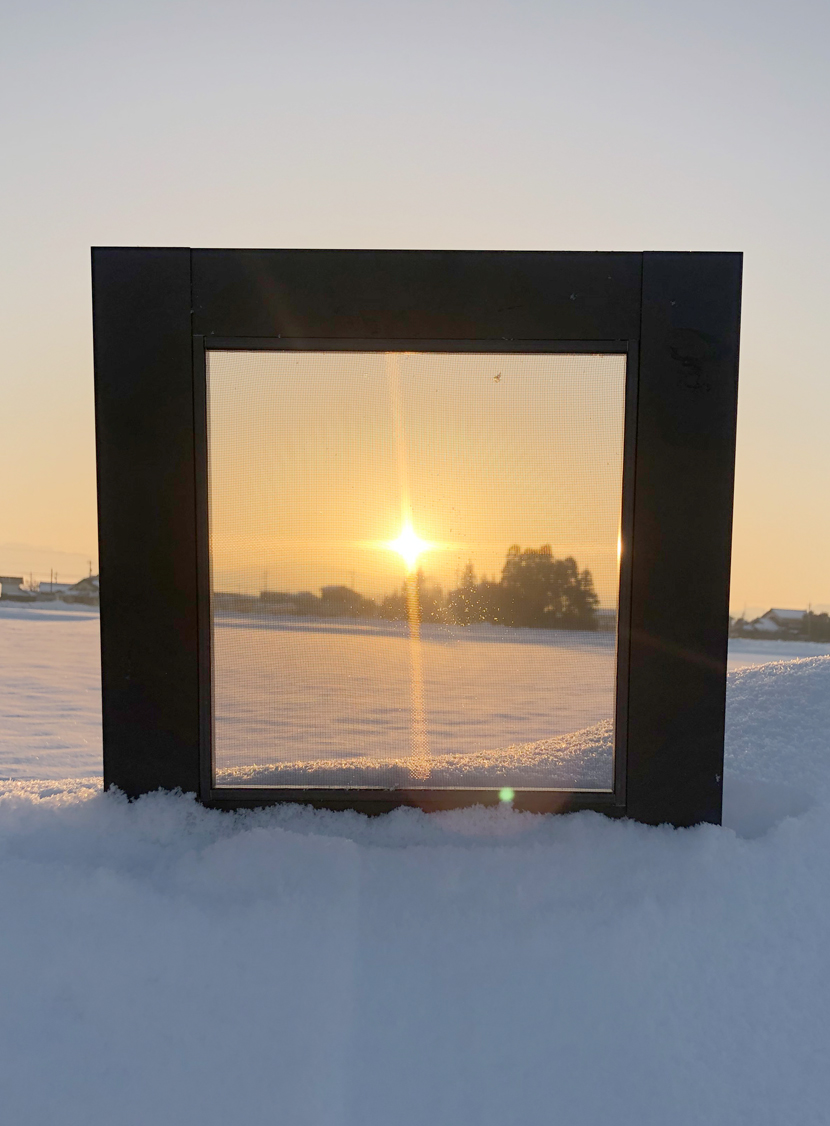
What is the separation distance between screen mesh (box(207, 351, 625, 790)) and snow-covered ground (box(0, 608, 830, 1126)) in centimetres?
51

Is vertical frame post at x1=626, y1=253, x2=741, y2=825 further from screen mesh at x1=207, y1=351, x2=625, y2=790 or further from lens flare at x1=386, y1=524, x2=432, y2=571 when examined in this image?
lens flare at x1=386, y1=524, x2=432, y2=571

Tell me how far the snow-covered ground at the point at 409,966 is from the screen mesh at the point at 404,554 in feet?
1.67

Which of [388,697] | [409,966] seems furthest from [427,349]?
[409,966]

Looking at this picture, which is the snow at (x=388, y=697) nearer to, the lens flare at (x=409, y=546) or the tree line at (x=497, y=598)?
the tree line at (x=497, y=598)

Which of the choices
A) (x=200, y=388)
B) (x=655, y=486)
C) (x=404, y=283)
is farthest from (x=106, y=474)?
(x=655, y=486)

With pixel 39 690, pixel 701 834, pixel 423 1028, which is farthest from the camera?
pixel 39 690

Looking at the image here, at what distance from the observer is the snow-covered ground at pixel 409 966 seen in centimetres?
248

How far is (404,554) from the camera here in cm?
368

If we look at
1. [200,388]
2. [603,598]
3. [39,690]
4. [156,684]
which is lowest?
[39,690]

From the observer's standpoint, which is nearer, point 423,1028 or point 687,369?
point 423,1028

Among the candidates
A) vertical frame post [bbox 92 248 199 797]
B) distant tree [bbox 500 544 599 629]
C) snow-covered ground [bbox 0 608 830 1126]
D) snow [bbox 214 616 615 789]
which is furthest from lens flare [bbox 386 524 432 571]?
snow-covered ground [bbox 0 608 830 1126]

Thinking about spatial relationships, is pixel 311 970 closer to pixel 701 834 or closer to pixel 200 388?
pixel 701 834

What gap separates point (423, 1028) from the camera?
8.73ft

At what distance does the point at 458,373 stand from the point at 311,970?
3.11 metres
